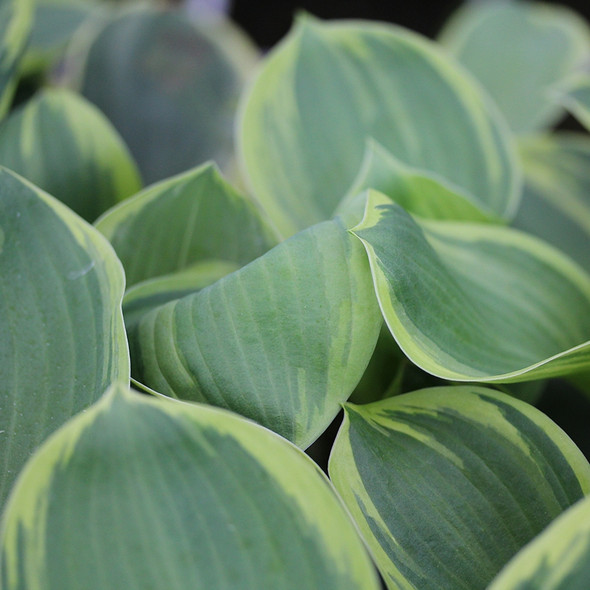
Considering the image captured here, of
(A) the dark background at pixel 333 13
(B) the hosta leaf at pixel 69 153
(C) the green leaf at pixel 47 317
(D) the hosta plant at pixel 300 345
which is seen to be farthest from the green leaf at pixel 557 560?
(A) the dark background at pixel 333 13

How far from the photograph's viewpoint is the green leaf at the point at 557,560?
186mm

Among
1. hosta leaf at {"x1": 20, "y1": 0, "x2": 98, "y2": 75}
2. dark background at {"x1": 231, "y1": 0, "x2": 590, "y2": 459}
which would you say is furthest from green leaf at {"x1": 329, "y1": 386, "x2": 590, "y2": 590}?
dark background at {"x1": 231, "y1": 0, "x2": 590, "y2": 459}

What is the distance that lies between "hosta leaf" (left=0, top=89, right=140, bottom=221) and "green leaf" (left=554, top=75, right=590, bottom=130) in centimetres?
25

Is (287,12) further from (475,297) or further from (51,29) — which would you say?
(475,297)

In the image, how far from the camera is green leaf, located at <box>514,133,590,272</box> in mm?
452

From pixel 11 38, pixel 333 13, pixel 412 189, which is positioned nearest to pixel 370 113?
pixel 412 189

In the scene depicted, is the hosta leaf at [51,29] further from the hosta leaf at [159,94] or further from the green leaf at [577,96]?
the green leaf at [577,96]

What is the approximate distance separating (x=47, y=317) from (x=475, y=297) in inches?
7.4

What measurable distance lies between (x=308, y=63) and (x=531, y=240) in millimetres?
Answer: 175

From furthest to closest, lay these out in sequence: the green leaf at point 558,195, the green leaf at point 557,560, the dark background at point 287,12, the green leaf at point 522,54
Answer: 1. the dark background at point 287,12
2. the green leaf at point 522,54
3. the green leaf at point 558,195
4. the green leaf at point 557,560

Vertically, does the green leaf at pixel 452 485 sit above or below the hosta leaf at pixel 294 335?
below

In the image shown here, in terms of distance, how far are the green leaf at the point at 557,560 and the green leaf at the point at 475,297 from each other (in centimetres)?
7

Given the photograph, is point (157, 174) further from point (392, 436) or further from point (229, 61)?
point (392, 436)

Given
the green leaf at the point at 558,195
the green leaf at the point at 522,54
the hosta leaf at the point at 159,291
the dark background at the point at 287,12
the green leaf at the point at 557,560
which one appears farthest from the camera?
the dark background at the point at 287,12
